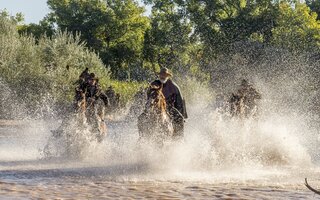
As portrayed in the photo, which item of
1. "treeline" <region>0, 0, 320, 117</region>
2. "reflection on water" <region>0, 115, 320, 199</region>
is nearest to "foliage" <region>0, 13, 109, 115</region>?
"treeline" <region>0, 0, 320, 117</region>

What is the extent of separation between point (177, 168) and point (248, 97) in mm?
5306

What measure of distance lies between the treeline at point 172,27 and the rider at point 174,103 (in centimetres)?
4935

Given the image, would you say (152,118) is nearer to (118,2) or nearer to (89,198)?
(89,198)

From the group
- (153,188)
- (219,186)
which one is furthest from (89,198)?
(219,186)

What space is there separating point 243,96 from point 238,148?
9.36 ft

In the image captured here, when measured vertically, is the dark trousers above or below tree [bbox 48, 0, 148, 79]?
below

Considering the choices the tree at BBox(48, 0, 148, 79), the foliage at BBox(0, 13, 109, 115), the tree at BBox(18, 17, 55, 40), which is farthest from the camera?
the tree at BBox(18, 17, 55, 40)

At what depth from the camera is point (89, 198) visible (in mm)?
8711

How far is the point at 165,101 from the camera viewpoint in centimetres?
1389

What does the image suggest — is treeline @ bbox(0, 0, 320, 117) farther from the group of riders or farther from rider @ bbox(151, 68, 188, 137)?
rider @ bbox(151, 68, 188, 137)

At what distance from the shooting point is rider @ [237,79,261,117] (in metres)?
16.7

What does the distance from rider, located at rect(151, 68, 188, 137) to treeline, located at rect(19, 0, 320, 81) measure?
162 feet

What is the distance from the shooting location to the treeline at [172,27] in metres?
68.2

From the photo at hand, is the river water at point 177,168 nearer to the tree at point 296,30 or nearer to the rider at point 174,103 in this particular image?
the rider at point 174,103
